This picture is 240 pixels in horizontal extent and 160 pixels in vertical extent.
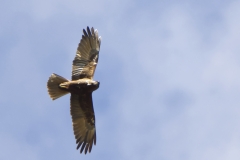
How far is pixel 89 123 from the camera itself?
20109mm

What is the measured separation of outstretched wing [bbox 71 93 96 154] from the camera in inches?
775

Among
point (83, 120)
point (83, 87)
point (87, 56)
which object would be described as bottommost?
point (83, 120)

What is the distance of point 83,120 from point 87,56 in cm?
220

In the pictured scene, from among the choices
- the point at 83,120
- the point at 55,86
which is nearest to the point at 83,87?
the point at 55,86

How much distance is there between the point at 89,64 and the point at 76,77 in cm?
69

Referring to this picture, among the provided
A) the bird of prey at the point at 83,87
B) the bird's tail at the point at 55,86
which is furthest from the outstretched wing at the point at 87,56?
the bird's tail at the point at 55,86

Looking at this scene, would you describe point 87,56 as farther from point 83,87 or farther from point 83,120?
point 83,120

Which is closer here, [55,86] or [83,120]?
[55,86]

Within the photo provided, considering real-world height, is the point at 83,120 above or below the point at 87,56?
below

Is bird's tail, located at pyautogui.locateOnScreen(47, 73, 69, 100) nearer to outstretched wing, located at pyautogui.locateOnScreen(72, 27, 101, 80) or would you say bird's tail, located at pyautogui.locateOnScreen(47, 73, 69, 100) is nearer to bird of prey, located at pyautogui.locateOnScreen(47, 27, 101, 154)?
bird of prey, located at pyautogui.locateOnScreen(47, 27, 101, 154)

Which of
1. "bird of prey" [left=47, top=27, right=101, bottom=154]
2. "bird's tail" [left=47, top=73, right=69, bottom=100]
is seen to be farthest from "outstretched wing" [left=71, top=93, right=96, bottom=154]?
Answer: "bird's tail" [left=47, top=73, right=69, bottom=100]

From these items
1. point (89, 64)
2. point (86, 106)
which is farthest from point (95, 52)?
point (86, 106)

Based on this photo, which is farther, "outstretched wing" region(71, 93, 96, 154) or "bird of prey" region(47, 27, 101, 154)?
"outstretched wing" region(71, 93, 96, 154)

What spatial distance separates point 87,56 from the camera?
19.8 metres
